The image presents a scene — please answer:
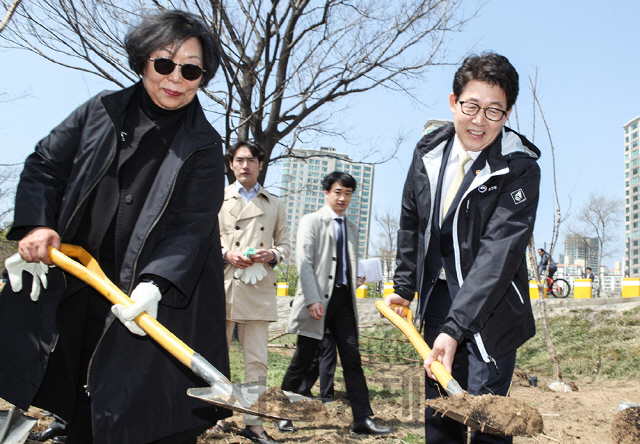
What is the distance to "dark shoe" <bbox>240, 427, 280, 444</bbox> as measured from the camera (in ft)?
11.2

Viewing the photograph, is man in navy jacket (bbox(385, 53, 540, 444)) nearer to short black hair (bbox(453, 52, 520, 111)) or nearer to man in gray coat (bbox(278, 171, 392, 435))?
short black hair (bbox(453, 52, 520, 111))

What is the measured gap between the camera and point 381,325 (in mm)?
10945

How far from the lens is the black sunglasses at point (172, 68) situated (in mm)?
2152

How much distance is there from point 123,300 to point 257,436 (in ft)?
6.52

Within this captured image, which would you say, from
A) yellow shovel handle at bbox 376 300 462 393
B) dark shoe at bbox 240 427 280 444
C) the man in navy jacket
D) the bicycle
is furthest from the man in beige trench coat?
the bicycle

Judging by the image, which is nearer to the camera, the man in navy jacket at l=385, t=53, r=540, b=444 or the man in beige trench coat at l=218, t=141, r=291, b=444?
the man in navy jacket at l=385, t=53, r=540, b=444

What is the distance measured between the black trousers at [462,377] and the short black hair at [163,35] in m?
1.57

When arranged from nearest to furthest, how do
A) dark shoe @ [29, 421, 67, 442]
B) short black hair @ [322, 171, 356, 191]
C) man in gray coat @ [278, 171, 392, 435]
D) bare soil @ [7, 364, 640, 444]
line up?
dark shoe @ [29, 421, 67, 442] < bare soil @ [7, 364, 640, 444] < man in gray coat @ [278, 171, 392, 435] < short black hair @ [322, 171, 356, 191]

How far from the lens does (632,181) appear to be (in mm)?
71250

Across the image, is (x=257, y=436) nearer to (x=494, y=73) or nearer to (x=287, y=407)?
(x=287, y=407)

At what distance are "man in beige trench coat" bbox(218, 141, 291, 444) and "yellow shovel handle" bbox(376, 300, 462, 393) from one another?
1291 millimetres

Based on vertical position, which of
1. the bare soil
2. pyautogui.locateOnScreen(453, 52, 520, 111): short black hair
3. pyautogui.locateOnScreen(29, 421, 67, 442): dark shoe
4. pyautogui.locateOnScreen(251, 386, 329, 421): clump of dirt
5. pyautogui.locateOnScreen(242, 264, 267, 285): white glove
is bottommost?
the bare soil

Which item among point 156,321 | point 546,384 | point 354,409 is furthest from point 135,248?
point 546,384

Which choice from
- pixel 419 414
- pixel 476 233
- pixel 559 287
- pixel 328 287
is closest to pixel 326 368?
pixel 328 287
